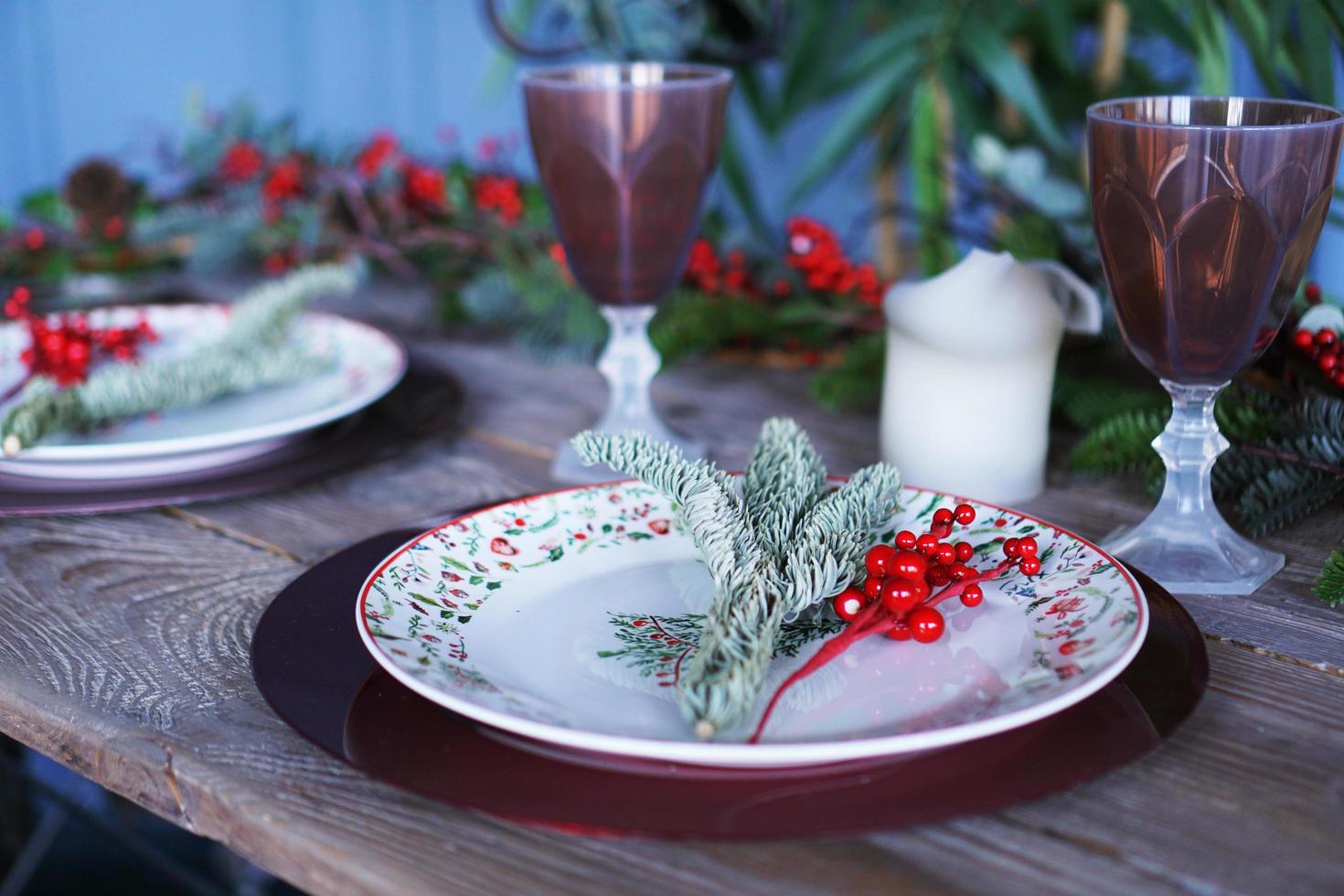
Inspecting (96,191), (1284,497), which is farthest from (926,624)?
(96,191)

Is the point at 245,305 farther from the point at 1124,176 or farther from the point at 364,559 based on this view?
the point at 1124,176

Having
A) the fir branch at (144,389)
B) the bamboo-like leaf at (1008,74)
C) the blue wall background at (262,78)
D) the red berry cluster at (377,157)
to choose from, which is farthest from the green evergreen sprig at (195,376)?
the blue wall background at (262,78)

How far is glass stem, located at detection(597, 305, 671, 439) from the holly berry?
31 cm

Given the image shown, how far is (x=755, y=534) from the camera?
1.63 ft

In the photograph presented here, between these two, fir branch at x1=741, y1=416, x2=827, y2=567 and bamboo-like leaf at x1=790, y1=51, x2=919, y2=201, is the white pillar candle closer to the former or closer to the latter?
fir branch at x1=741, y1=416, x2=827, y2=567

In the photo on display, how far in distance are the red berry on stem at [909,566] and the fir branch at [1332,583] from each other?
20 centimetres

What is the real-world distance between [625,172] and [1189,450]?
0.33m

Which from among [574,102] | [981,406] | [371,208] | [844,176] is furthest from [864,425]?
[844,176]

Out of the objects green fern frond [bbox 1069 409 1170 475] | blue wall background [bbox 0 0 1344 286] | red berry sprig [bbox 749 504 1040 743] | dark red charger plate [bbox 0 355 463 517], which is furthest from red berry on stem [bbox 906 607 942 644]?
blue wall background [bbox 0 0 1344 286]

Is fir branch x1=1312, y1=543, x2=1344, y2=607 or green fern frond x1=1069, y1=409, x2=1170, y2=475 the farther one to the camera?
green fern frond x1=1069, y1=409, x2=1170, y2=475

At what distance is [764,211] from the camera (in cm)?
210

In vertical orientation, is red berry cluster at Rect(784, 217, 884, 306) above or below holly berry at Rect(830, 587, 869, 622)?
above

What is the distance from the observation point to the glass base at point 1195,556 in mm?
571

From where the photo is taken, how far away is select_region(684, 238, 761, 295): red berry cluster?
1022 mm
